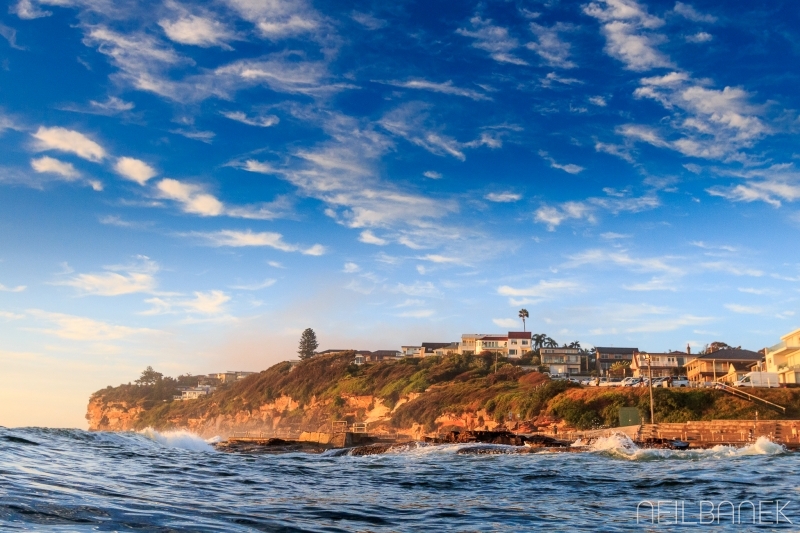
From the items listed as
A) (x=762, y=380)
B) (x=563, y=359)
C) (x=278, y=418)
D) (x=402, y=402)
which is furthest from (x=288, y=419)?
(x=762, y=380)

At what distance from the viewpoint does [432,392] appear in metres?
88.8

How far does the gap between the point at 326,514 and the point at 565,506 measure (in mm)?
5014

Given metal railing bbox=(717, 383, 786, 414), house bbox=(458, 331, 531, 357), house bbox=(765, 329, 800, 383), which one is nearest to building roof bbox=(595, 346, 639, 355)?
house bbox=(458, 331, 531, 357)

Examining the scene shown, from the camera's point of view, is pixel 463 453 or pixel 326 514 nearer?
pixel 326 514

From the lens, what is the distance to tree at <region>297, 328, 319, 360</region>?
557 feet

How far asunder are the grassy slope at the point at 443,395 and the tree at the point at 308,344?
3364cm

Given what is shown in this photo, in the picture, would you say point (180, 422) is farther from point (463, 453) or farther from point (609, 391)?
point (463, 453)

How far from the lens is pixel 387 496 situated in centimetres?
1439

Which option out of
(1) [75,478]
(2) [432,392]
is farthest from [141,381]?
(1) [75,478]

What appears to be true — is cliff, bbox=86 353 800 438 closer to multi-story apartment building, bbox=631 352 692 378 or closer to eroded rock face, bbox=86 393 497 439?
eroded rock face, bbox=86 393 497 439

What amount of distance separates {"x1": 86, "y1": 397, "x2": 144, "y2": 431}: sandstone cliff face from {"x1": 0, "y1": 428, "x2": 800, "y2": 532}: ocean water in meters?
142

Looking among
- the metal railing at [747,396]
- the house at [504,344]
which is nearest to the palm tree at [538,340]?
the house at [504,344]

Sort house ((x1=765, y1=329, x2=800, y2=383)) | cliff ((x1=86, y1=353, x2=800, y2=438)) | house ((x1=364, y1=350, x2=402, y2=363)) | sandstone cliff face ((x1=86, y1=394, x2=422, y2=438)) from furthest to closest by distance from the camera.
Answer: house ((x1=364, y1=350, x2=402, y2=363)) < sandstone cliff face ((x1=86, y1=394, x2=422, y2=438)) < house ((x1=765, y1=329, x2=800, y2=383)) < cliff ((x1=86, y1=353, x2=800, y2=438))

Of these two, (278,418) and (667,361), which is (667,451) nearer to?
(278,418)
